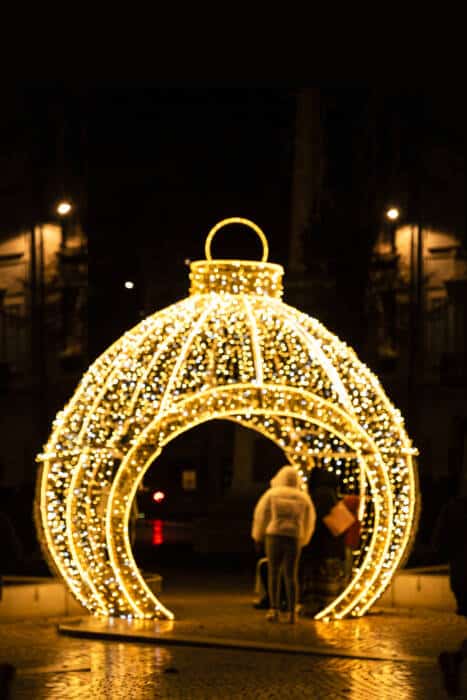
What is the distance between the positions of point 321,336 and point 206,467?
31.9 metres

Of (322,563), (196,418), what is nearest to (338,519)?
(322,563)

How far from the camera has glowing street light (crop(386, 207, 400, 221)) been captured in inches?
1555

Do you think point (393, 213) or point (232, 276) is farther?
point (393, 213)

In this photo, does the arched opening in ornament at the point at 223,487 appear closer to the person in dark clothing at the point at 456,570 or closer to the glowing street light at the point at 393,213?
the person in dark clothing at the point at 456,570

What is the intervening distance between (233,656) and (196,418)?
262cm

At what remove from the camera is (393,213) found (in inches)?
1554

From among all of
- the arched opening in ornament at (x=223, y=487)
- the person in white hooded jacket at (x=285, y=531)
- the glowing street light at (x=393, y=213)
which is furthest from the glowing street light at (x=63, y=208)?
the person in white hooded jacket at (x=285, y=531)

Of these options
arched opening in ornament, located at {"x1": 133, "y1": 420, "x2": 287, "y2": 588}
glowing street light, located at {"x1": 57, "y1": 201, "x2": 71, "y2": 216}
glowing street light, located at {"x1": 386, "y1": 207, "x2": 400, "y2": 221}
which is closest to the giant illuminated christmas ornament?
arched opening in ornament, located at {"x1": 133, "y1": 420, "x2": 287, "y2": 588}

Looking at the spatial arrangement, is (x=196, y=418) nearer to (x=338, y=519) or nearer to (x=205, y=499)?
(x=338, y=519)

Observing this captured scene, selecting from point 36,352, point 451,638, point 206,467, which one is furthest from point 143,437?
point 206,467

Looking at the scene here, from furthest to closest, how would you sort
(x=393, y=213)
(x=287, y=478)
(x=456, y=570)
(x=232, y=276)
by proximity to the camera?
1. (x=393, y=213)
2. (x=232, y=276)
3. (x=287, y=478)
4. (x=456, y=570)

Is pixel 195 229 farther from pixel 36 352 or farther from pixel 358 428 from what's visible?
pixel 358 428

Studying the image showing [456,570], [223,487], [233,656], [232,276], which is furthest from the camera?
[223,487]

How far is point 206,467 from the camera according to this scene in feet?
156
